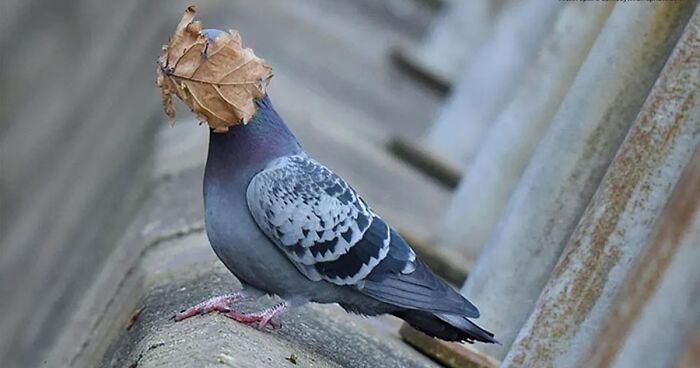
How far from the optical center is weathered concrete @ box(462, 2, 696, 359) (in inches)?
177

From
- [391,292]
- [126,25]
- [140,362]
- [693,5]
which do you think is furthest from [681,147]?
[126,25]

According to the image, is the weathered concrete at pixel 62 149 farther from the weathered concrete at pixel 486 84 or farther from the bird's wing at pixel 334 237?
the bird's wing at pixel 334 237

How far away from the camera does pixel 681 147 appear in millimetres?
3951

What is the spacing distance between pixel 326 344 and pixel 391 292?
0.32 m

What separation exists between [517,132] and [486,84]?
8.93 feet

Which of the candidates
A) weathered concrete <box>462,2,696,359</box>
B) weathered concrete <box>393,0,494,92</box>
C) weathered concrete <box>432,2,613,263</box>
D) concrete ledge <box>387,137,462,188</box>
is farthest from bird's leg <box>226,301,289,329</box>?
weathered concrete <box>393,0,494,92</box>

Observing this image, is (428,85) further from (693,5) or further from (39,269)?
(693,5)

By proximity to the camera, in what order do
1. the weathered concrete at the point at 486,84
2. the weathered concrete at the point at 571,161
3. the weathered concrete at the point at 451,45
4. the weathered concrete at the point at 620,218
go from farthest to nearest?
1. the weathered concrete at the point at 451,45
2. the weathered concrete at the point at 486,84
3. the weathered concrete at the point at 571,161
4. the weathered concrete at the point at 620,218

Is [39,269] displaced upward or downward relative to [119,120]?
downward

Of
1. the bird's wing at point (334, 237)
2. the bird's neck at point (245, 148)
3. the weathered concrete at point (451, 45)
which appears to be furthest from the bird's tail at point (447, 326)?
the weathered concrete at point (451, 45)

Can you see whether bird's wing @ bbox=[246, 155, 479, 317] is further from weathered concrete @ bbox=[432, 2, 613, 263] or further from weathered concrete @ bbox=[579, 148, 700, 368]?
weathered concrete @ bbox=[432, 2, 613, 263]

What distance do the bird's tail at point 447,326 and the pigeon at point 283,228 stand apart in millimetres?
61

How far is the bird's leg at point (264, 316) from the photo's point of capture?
164 inches

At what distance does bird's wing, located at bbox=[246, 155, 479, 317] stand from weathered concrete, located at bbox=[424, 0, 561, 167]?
3.25 meters
